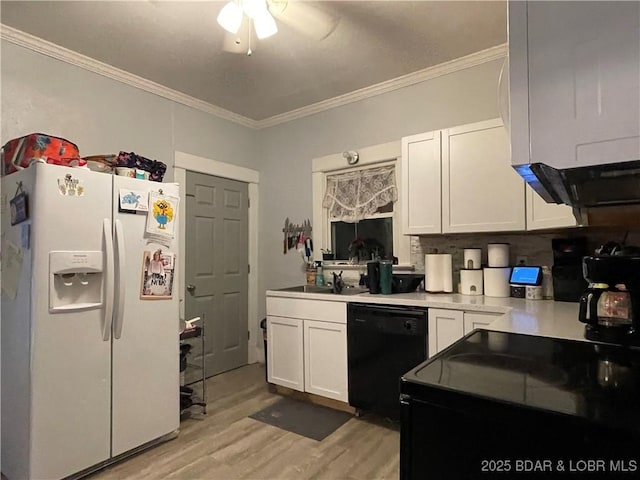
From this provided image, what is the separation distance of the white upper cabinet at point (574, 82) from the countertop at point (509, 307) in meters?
0.81

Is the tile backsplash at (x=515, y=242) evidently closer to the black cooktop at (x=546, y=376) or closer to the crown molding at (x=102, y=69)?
the black cooktop at (x=546, y=376)

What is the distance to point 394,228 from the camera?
10.8 ft

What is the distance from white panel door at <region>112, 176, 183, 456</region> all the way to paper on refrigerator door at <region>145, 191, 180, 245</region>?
3 cm

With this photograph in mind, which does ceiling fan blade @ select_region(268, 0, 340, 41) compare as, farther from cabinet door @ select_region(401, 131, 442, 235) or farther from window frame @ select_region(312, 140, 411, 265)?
window frame @ select_region(312, 140, 411, 265)


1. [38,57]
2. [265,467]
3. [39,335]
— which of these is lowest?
[265,467]

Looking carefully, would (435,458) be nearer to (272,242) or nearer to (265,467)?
(265,467)

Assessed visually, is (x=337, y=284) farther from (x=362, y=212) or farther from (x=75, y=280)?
(x=75, y=280)

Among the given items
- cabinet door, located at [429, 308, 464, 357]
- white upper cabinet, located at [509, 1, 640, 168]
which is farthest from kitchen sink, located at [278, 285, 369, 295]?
white upper cabinet, located at [509, 1, 640, 168]

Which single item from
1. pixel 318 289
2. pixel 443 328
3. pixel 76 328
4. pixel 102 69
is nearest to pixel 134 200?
pixel 76 328

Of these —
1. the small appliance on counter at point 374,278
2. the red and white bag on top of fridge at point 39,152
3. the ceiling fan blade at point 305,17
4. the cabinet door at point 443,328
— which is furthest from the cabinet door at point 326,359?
the ceiling fan blade at point 305,17

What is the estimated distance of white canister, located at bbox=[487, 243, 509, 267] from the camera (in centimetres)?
259

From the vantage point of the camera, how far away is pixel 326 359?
284 cm

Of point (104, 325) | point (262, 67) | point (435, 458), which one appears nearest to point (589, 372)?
point (435, 458)

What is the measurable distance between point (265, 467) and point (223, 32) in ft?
8.87
